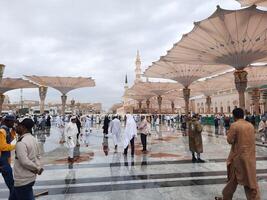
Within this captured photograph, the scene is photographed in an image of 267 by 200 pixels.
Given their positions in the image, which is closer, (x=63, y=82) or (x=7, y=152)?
(x=7, y=152)

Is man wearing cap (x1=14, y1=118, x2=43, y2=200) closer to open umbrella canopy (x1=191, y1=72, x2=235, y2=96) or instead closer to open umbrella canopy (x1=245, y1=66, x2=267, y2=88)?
open umbrella canopy (x1=245, y1=66, x2=267, y2=88)

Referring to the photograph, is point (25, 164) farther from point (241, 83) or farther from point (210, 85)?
point (210, 85)

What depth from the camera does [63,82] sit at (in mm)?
31422

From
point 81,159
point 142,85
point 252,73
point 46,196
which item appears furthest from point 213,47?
point 142,85

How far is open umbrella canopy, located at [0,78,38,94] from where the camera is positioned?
32.2 metres

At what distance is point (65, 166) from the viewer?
24.5ft

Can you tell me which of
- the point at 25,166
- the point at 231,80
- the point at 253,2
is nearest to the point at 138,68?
the point at 231,80

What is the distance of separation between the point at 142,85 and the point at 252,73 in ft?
55.9

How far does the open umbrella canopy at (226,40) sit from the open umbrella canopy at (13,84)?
21532 mm

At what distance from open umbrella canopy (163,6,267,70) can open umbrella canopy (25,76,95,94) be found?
16100 mm

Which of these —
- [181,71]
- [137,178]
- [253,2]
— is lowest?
[137,178]

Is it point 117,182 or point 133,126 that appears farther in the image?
point 133,126

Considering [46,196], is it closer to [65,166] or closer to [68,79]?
[65,166]

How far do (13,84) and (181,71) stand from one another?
20.2 metres
